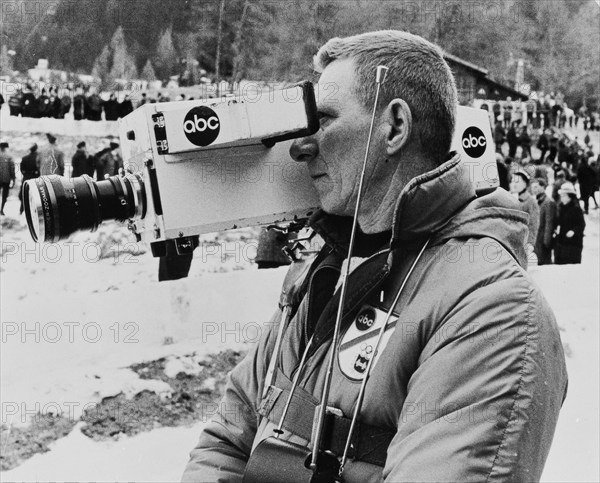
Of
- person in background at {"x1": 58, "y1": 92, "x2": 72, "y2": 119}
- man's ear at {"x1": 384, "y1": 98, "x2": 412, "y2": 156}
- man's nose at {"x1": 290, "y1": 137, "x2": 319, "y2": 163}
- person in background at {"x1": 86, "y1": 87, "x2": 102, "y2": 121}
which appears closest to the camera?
man's ear at {"x1": 384, "y1": 98, "x2": 412, "y2": 156}

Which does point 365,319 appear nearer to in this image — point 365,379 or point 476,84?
point 365,379

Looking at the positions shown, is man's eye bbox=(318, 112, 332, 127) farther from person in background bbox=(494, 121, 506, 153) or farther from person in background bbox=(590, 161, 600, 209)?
person in background bbox=(494, 121, 506, 153)

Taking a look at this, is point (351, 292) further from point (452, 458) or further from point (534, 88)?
point (534, 88)

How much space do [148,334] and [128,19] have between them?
7.95 feet

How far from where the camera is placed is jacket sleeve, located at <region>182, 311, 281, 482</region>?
141 cm

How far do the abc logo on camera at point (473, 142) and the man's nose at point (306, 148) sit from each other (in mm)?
547

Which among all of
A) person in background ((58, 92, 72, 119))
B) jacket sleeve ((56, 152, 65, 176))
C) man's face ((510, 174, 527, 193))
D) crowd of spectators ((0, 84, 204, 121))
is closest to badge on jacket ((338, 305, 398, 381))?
crowd of spectators ((0, 84, 204, 121))

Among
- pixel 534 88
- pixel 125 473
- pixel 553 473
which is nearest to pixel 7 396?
pixel 125 473

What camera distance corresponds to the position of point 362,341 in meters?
1.20

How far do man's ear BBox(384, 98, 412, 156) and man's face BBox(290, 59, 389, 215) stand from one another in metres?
0.03

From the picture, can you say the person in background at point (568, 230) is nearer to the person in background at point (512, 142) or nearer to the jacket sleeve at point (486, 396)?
the person in background at point (512, 142)

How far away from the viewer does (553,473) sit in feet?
14.1

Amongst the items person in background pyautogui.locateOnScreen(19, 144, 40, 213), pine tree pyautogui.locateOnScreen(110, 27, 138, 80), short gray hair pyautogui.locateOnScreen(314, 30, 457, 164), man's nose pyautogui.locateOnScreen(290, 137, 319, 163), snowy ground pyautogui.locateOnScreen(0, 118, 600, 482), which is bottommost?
snowy ground pyautogui.locateOnScreen(0, 118, 600, 482)

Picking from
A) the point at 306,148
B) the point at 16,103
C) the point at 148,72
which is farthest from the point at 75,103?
the point at 306,148
